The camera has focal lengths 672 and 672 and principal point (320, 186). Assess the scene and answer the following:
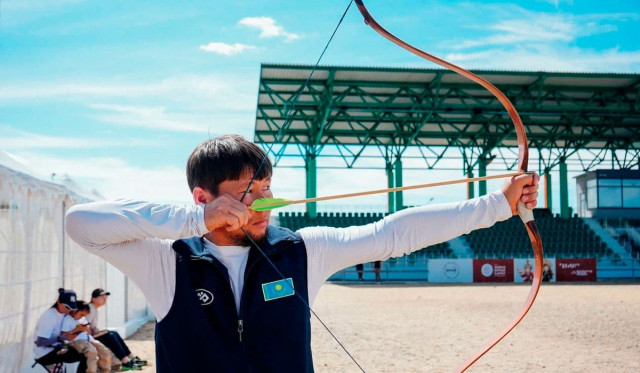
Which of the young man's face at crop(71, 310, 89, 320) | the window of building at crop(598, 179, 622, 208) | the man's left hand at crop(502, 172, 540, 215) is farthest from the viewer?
the window of building at crop(598, 179, 622, 208)

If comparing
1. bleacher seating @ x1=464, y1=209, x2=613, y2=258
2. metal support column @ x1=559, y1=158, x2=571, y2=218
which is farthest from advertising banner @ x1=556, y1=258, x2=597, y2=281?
metal support column @ x1=559, y1=158, x2=571, y2=218

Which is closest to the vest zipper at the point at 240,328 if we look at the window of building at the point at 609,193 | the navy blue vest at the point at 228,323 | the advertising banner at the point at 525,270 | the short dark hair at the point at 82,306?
the navy blue vest at the point at 228,323

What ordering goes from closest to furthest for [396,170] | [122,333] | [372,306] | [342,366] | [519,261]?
1. [342,366]
2. [122,333]
3. [372,306]
4. [519,261]
5. [396,170]

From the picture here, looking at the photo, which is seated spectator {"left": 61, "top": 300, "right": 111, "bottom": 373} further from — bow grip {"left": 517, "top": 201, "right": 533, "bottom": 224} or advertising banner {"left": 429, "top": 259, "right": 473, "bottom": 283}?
advertising banner {"left": 429, "top": 259, "right": 473, "bottom": 283}

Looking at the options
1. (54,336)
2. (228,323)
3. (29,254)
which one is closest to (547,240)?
(54,336)

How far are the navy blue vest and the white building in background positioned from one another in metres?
3.79

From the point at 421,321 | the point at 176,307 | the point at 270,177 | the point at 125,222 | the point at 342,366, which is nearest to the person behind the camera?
the point at 125,222

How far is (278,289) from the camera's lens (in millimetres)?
2062

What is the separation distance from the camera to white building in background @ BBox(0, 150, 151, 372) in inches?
217

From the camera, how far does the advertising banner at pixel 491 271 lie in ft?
75.7

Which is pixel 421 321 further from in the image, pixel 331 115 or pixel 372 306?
pixel 331 115

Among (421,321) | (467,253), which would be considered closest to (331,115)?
(467,253)

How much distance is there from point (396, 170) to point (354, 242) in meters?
27.8

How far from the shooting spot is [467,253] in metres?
27.6
